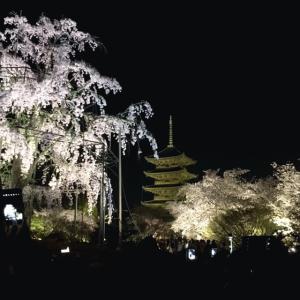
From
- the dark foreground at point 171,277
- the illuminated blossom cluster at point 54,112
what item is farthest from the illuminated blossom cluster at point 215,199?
the dark foreground at point 171,277

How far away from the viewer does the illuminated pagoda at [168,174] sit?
56.8m

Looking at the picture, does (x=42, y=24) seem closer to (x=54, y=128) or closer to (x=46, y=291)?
(x=54, y=128)

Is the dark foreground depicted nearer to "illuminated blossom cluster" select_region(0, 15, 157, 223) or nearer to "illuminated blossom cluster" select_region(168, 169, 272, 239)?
"illuminated blossom cluster" select_region(0, 15, 157, 223)

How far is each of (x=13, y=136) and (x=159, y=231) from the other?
66.3 feet

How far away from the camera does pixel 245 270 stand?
420 inches

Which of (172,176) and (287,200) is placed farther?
(172,176)

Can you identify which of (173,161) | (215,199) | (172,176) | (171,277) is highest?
(173,161)

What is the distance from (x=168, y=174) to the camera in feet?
190

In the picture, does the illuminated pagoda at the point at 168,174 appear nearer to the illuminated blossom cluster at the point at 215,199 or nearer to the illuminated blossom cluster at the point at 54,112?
the illuminated blossom cluster at the point at 215,199

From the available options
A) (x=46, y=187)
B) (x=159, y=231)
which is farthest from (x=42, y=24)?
(x=159, y=231)

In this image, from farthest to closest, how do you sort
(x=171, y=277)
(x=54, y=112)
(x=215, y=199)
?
(x=215, y=199) → (x=54, y=112) → (x=171, y=277)

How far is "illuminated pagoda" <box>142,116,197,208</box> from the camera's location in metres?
56.8

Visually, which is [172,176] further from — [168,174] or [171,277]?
[171,277]

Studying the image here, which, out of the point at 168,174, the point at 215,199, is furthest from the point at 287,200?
the point at 168,174
